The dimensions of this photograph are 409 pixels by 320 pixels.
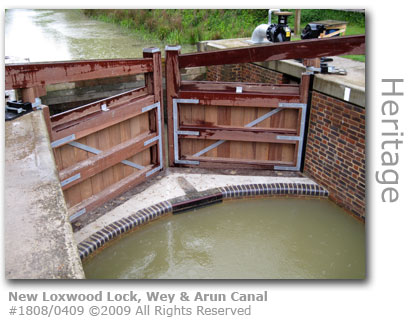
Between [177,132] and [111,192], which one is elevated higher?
[177,132]

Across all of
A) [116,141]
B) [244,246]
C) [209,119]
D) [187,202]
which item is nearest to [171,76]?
[209,119]

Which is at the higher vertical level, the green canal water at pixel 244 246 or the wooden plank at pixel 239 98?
the wooden plank at pixel 239 98

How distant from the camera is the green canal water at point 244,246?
4402mm

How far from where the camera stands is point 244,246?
480 centimetres

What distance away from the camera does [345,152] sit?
5453 millimetres

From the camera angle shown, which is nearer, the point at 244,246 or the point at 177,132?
the point at 244,246

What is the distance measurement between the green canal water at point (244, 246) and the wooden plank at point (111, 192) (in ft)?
2.31

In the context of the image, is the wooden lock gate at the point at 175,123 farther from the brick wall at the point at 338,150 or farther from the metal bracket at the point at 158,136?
the brick wall at the point at 338,150

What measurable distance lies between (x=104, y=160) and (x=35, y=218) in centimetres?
289

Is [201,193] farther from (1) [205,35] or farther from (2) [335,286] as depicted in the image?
(1) [205,35]

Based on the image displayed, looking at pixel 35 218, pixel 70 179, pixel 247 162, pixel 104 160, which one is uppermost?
pixel 35 218

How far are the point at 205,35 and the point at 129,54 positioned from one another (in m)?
2.08

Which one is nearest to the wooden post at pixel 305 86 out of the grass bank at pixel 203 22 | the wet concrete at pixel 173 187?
the wet concrete at pixel 173 187

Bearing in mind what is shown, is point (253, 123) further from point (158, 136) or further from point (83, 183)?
point (83, 183)
